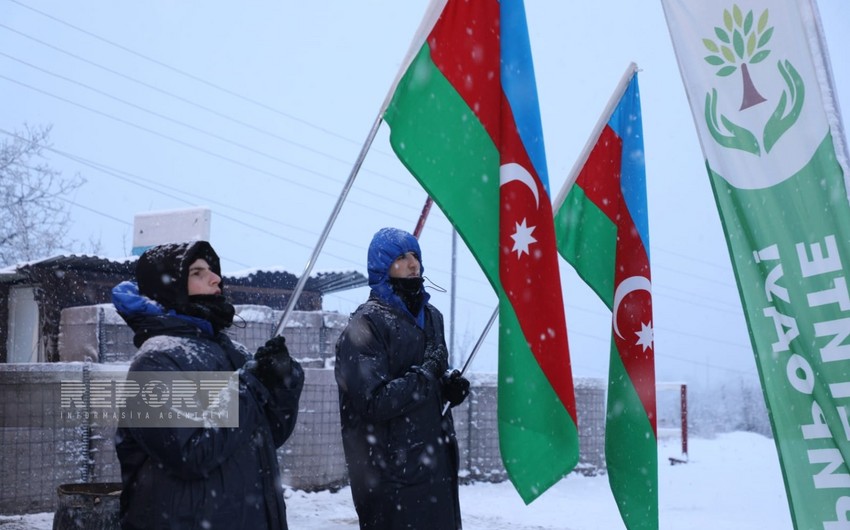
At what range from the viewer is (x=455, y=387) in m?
3.88

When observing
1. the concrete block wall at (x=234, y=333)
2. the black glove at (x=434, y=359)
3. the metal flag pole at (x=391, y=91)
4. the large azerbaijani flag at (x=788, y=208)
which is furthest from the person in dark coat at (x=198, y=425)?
the concrete block wall at (x=234, y=333)

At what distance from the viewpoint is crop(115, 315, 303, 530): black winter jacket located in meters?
2.73

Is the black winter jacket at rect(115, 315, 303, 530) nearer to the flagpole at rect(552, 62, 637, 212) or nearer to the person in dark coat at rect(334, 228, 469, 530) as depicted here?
the person in dark coat at rect(334, 228, 469, 530)

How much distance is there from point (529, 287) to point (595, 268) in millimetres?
1294

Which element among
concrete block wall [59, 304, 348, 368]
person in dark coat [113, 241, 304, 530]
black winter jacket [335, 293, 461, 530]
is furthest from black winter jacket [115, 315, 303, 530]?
concrete block wall [59, 304, 348, 368]

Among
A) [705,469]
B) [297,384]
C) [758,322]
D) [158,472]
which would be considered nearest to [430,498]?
[297,384]

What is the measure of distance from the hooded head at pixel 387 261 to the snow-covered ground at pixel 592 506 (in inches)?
206

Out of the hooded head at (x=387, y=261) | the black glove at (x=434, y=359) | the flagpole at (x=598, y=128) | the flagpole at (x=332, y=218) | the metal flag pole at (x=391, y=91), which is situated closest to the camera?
the flagpole at (x=332, y=218)

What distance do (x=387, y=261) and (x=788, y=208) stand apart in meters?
1.88

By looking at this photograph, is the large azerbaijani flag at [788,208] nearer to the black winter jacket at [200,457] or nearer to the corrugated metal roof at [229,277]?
the black winter jacket at [200,457]

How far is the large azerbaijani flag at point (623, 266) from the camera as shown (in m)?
4.73

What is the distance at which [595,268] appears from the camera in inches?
200

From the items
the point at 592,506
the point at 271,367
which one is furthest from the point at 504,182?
the point at 592,506

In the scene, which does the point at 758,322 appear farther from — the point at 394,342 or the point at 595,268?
the point at 595,268
